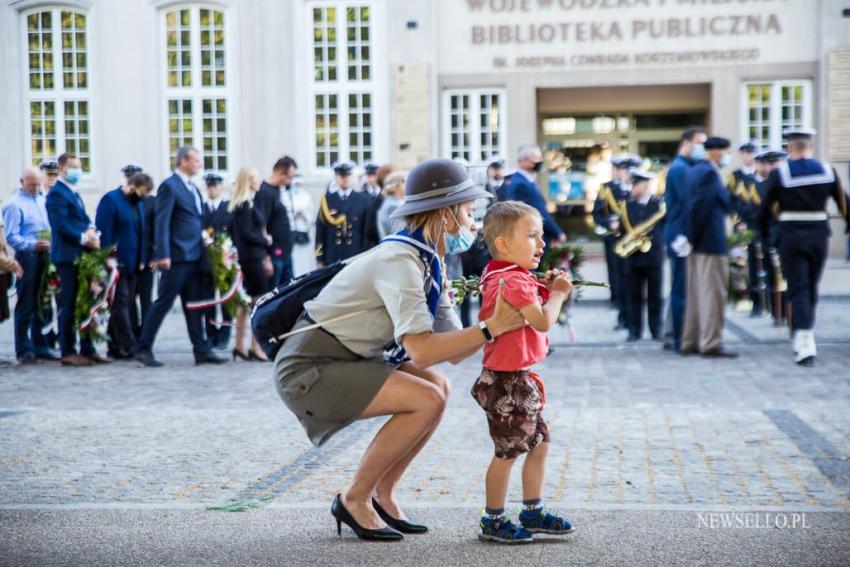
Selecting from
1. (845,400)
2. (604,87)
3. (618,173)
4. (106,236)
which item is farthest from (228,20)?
(845,400)

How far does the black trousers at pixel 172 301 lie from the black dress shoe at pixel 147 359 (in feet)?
0.11

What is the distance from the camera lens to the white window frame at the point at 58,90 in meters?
25.2

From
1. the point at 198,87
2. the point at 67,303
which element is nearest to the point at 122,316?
the point at 67,303

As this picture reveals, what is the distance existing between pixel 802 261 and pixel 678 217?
4.18ft

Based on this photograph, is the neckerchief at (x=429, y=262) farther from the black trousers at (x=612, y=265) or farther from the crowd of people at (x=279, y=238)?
the black trousers at (x=612, y=265)

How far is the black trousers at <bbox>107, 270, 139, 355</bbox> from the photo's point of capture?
42.1ft

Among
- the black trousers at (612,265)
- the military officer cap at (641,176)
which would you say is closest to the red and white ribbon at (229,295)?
the military officer cap at (641,176)

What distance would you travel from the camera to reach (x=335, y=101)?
82.1 ft

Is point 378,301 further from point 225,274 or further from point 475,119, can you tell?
point 475,119

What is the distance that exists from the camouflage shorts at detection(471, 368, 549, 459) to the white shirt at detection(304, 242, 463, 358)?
0.32m

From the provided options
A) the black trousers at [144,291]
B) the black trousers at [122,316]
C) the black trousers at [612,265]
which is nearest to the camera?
A: the black trousers at [122,316]

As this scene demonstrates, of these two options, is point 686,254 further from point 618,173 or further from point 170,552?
point 170,552

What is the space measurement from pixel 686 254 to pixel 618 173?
400 centimetres

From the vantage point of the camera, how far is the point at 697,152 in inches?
492
